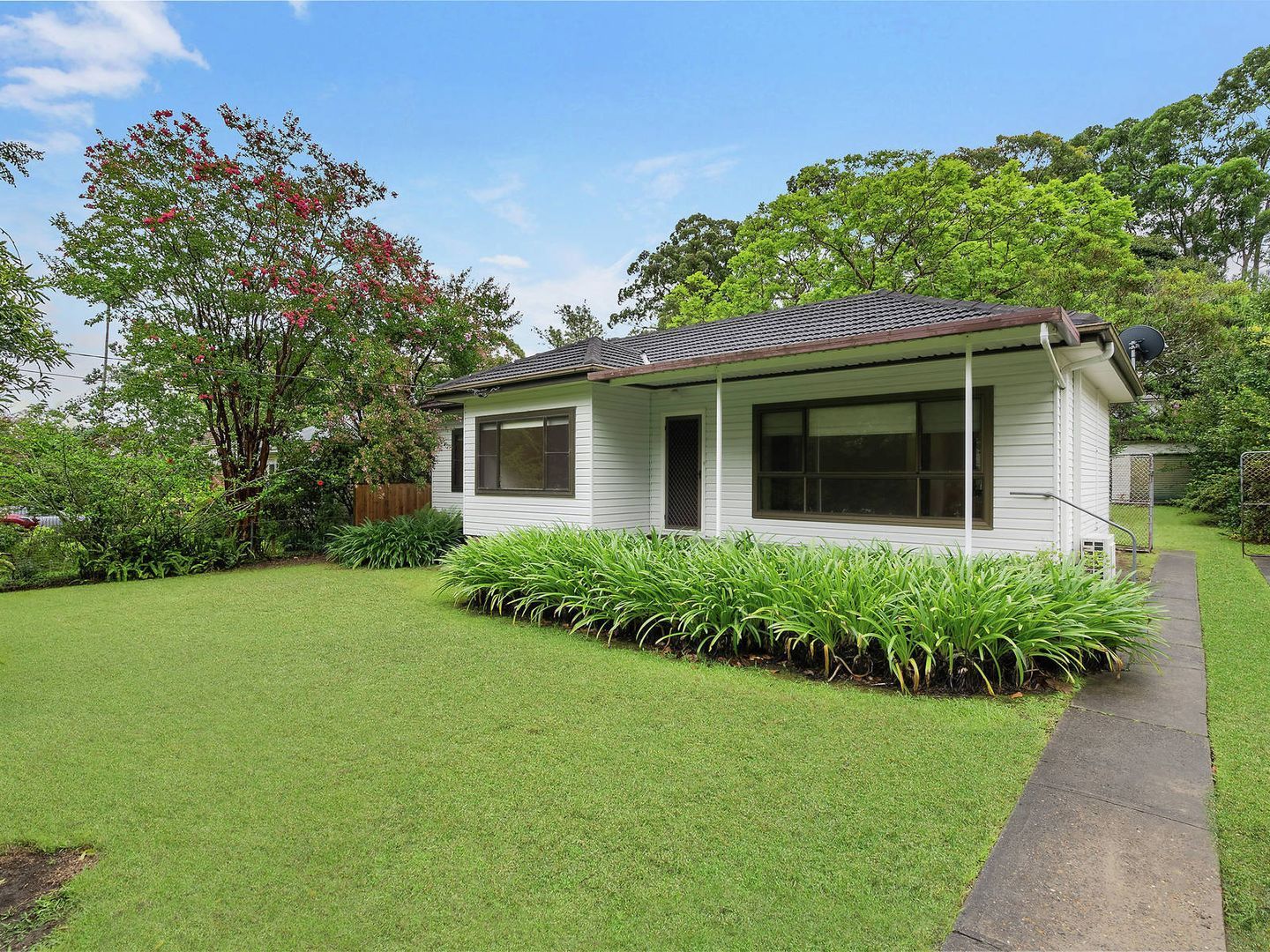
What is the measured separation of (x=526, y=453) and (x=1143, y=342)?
32.3ft

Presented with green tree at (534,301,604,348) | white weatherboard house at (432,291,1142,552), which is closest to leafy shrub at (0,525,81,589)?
white weatherboard house at (432,291,1142,552)

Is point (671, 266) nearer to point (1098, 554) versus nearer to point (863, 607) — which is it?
point (1098, 554)

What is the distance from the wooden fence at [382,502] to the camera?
1127 cm

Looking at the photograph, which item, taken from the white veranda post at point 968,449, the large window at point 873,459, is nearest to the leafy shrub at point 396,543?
the large window at point 873,459

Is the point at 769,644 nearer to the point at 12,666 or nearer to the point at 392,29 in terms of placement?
the point at 12,666

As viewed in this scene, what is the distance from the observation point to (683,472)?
911 cm

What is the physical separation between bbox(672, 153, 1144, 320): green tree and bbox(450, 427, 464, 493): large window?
11.6 m

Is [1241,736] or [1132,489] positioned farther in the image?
[1132,489]

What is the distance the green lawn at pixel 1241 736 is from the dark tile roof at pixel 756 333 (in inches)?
122

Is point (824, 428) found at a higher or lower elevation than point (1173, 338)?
lower

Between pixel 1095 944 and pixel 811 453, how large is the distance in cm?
616

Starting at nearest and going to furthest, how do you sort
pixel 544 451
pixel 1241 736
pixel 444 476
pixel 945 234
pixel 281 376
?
1. pixel 1241 736
2. pixel 544 451
3. pixel 281 376
4. pixel 444 476
5. pixel 945 234

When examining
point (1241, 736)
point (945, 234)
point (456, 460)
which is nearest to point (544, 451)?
point (456, 460)

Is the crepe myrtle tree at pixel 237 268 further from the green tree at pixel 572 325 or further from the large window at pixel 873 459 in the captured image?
the green tree at pixel 572 325
